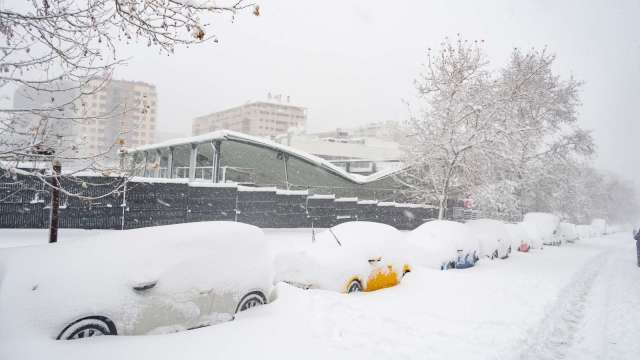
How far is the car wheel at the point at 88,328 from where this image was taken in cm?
391

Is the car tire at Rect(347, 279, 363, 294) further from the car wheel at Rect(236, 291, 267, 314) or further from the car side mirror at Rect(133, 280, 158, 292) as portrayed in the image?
the car side mirror at Rect(133, 280, 158, 292)

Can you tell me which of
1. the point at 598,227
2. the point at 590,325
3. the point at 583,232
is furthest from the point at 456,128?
the point at 598,227

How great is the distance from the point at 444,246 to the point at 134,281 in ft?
29.7

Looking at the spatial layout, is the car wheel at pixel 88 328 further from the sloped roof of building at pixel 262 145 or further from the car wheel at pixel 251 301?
the sloped roof of building at pixel 262 145

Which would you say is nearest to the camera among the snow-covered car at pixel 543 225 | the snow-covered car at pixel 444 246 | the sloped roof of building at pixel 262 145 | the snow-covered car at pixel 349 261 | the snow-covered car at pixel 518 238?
the snow-covered car at pixel 349 261

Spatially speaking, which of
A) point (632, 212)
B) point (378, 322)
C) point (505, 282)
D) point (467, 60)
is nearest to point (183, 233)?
point (378, 322)

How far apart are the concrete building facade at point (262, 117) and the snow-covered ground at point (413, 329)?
112 meters

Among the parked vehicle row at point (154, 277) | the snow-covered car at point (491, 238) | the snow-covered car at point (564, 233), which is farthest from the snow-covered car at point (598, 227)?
the parked vehicle row at point (154, 277)

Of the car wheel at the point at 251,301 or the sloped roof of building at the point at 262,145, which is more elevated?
the sloped roof of building at the point at 262,145

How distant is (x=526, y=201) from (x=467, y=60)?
15.3 meters

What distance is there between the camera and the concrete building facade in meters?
125

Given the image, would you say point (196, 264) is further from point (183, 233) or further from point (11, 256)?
point (11, 256)

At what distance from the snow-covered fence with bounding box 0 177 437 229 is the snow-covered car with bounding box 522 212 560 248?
11428 mm

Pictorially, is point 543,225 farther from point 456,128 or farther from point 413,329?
point 413,329
